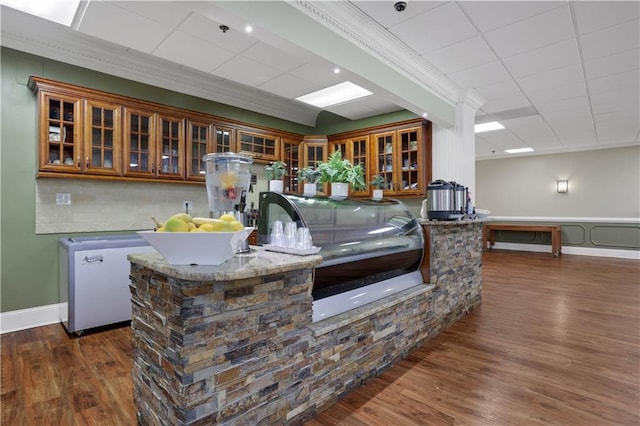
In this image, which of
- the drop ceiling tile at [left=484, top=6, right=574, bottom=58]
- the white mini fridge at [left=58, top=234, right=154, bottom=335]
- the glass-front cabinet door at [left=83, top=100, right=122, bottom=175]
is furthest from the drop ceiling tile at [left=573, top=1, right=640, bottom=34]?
the white mini fridge at [left=58, top=234, right=154, bottom=335]

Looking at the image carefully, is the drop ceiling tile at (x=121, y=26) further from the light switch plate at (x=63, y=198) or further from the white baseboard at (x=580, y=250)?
the white baseboard at (x=580, y=250)

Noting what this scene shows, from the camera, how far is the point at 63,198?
3463 millimetres

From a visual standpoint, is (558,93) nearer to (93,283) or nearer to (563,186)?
(563,186)

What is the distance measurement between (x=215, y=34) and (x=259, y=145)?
201 centimetres

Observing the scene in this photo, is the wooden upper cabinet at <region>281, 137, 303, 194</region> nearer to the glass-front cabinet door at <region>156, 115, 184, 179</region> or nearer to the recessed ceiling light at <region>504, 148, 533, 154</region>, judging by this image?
the glass-front cabinet door at <region>156, 115, 184, 179</region>

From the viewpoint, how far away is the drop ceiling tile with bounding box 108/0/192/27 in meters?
2.48

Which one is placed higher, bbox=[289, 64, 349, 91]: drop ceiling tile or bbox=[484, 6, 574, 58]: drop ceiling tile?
bbox=[484, 6, 574, 58]: drop ceiling tile

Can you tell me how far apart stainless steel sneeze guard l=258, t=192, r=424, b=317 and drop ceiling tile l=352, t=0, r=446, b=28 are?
4.94ft

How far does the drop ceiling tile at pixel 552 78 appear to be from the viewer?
3.72m

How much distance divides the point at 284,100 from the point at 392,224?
3297mm

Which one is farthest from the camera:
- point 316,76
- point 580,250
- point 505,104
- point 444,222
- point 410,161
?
point 580,250

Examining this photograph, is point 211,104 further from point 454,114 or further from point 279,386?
point 279,386

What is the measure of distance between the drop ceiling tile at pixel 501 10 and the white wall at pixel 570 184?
25.1 ft

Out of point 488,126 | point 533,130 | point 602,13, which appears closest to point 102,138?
point 602,13
